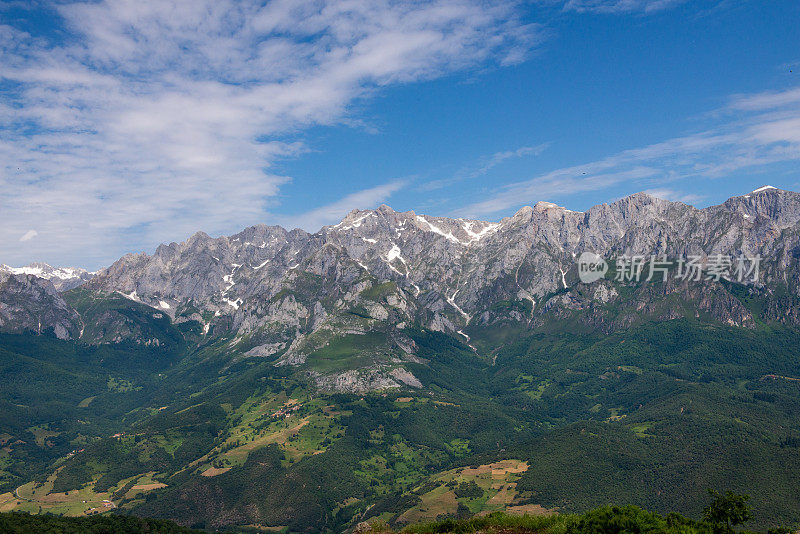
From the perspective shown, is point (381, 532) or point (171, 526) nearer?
point (381, 532)

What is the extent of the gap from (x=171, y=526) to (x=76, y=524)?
3148 centimetres

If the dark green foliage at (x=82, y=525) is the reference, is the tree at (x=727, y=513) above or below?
above

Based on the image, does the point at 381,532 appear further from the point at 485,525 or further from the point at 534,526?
the point at 534,526

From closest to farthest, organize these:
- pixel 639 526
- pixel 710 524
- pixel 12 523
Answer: pixel 639 526, pixel 710 524, pixel 12 523

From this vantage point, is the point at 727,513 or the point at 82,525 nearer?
the point at 727,513

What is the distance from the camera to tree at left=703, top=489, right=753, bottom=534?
8425 centimetres

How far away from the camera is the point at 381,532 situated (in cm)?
8844

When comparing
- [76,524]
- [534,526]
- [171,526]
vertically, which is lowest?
[171,526]

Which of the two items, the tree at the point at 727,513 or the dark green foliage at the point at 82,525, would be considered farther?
the dark green foliage at the point at 82,525

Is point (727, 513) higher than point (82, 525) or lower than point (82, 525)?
higher

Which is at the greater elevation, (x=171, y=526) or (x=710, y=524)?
(x=710, y=524)

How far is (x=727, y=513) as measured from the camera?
85.9m

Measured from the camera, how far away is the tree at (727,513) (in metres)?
84.2

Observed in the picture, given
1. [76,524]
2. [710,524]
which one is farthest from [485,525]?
[76,524]
